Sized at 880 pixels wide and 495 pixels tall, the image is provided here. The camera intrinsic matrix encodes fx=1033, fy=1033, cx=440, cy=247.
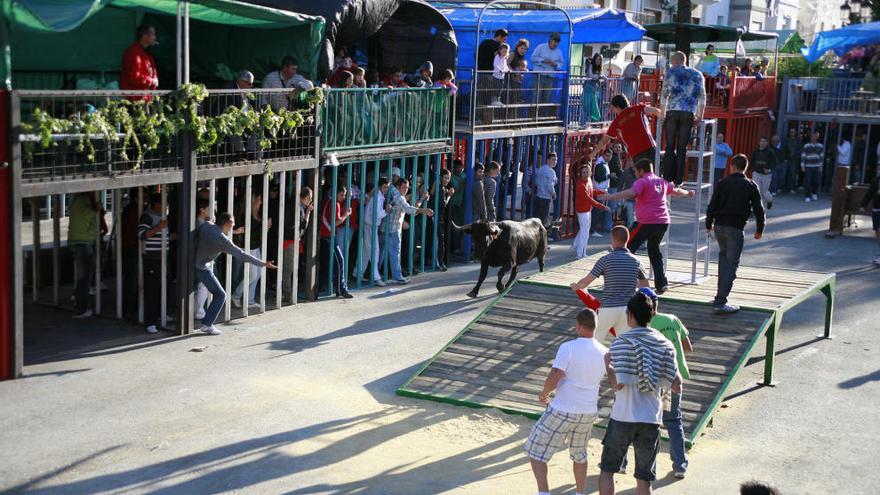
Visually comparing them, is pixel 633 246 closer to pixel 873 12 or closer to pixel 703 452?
pixel 703 452

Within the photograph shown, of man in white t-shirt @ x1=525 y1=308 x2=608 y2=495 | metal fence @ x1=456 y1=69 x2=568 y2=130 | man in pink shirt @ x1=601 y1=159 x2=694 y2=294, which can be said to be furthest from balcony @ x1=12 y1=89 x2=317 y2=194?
man in white t-shirt @ x1=525 y1=308 x2=608 y2=495

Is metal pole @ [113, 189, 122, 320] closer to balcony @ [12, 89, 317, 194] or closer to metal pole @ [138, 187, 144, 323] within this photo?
metal pole @ [138, 187, 144, 323]

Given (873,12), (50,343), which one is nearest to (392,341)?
(50,343)

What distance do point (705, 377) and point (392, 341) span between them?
4498mm

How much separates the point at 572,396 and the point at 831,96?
26749 millimetres

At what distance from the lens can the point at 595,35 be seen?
2673 centimetres

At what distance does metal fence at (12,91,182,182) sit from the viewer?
1170cm

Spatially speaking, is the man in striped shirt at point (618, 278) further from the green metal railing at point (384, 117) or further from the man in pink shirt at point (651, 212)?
the green metal railing at point (384, 117)

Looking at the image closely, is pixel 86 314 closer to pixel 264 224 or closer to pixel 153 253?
pixel 153 253

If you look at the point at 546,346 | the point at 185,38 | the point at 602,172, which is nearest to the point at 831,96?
the point at 602,172

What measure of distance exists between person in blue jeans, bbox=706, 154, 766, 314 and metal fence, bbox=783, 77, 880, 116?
68.3ft

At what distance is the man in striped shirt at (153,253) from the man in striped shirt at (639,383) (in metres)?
7.66

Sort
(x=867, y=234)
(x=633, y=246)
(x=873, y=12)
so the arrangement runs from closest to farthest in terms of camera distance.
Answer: (x=633, y=246) < (x=867, y=234) < (x=873, y=12)

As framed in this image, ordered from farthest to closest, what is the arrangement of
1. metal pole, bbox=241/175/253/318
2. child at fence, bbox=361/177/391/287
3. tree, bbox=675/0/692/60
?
tree, bbox=675/0/692/60 → child at fence, bbox=361/177/391/287 → metal pole, bbox=241/175/253/318
